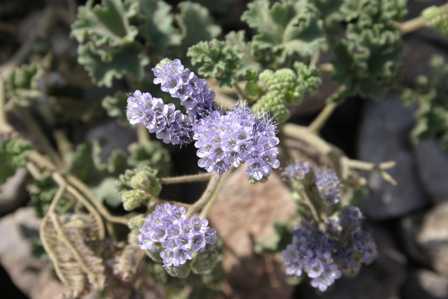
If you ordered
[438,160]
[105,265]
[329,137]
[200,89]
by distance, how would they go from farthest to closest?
1. [329,137]
2. [438,160]
3. [105,265]
4. [200,89]

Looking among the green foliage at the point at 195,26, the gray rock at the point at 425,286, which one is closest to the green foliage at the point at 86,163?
the green foliage at the point at 195,26

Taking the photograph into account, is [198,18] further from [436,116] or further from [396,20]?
[436,116]

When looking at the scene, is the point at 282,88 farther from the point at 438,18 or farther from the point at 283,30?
the point at 438,18

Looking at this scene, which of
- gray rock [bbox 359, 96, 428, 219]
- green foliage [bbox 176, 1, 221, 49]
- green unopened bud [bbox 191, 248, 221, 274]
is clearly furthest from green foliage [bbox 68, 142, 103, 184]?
gray rock [bbox 359, 96, 428, 219]

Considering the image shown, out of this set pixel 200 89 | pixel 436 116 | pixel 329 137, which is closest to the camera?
pixel 200 89

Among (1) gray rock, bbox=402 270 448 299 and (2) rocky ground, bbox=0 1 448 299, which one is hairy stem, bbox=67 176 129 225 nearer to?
(2) rocky ground, bbox=0 1 448 299

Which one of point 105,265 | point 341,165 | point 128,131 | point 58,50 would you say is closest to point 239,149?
point 105,265
